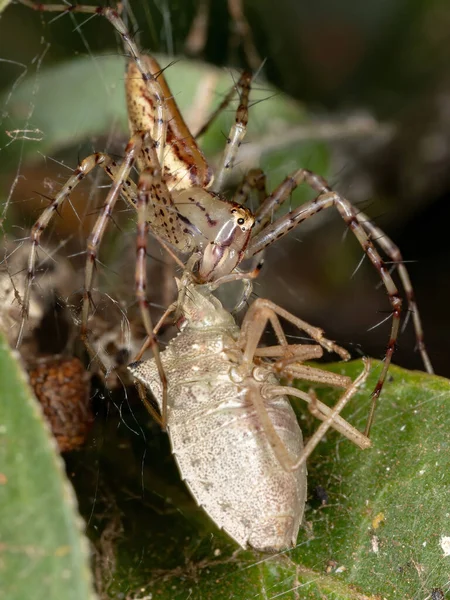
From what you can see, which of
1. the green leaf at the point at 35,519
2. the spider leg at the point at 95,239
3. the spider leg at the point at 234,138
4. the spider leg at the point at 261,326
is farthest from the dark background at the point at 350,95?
the green leaf at the point at 35,519

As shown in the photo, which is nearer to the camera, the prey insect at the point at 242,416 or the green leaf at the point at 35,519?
the green leaf at the point at 35,519

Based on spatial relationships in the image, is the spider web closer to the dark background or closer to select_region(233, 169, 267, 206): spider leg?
the dark background

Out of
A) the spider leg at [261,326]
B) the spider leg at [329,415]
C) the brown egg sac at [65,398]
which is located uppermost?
the spider leg at [261,326]

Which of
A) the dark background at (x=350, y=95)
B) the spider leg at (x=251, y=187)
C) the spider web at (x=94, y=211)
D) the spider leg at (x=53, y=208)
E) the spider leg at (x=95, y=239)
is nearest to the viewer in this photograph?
the spider web at (x=94, y=211)

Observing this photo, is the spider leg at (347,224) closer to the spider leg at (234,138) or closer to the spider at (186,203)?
the spider at (186,203)

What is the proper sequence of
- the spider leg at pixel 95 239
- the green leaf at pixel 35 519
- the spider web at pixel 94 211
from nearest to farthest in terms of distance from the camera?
the green leaf at pixel 35 519 < the spider web at pixel 94 211 < the spider leg at pixel 95 239

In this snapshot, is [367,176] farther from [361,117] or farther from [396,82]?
[396,82]

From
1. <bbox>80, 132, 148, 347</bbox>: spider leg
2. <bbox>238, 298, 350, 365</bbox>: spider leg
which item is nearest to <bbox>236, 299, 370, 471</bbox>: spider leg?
<bbox>238, 298, 350, 365</bbox>: spider leg

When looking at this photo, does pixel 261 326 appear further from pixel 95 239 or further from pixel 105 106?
pixel 105 106
